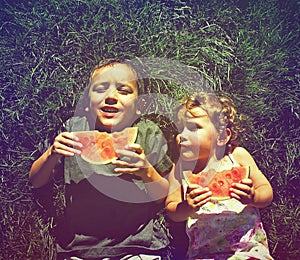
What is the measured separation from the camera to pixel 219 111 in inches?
85.1

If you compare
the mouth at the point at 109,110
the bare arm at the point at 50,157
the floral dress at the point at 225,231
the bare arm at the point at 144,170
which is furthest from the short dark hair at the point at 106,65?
the floral dress at the point at 225,231

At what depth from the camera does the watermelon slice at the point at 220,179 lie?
79.0 inches

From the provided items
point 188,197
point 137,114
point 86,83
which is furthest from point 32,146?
point 188,197

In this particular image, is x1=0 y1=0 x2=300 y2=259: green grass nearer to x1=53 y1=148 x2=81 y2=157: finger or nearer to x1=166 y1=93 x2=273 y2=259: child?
x1=166 y1=93 x2=273 y2=259: child

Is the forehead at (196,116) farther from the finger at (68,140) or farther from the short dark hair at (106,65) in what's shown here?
the finger at (68,140)

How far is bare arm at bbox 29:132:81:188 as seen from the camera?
1981 millimetres

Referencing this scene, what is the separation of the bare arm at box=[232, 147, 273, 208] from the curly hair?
0.21 feet

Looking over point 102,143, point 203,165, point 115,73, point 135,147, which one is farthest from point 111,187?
point 115,73

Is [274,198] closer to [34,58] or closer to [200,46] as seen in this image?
[200,46]

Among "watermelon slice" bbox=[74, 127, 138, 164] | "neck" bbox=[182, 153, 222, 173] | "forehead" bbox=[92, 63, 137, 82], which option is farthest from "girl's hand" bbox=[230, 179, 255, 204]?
"forehead" bbox=[92, 63, 137, 82]

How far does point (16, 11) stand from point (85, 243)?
1.24 meters

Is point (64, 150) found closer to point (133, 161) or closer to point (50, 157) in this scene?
point (50, 157)

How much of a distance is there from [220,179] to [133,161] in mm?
419

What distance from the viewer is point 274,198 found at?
7.47 feet
